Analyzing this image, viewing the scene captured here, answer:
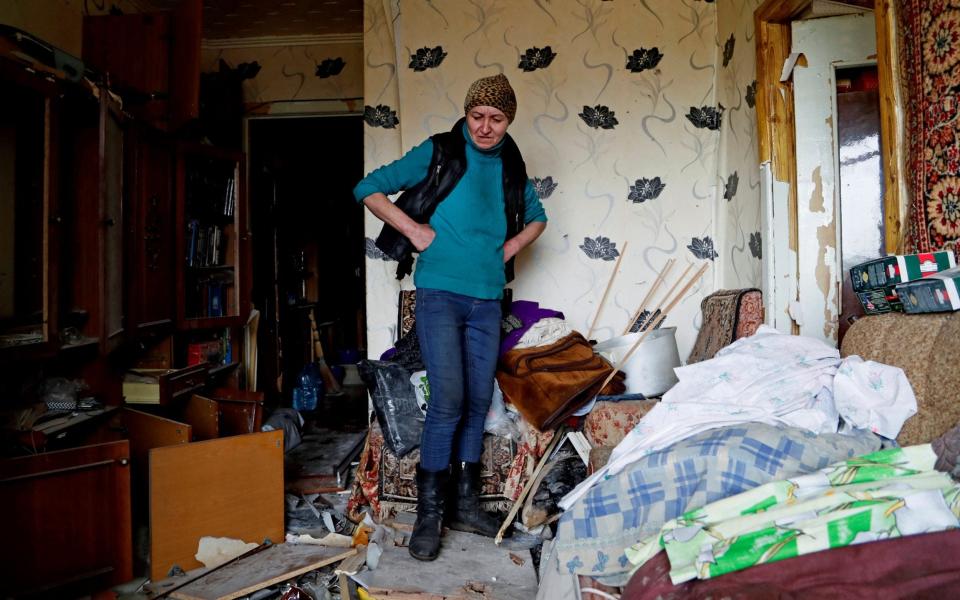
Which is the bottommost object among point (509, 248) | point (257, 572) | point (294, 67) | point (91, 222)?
point (257, 572)

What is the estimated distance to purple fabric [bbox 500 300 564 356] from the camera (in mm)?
2367

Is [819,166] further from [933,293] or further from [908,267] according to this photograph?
[933,293]

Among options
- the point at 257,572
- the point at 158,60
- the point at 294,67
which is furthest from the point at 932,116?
the point at 294,67

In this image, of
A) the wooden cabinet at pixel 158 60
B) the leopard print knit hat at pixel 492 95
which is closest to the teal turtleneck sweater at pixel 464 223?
the leopard print knit hat at pixel 492 95

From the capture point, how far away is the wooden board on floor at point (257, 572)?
175 centimetres

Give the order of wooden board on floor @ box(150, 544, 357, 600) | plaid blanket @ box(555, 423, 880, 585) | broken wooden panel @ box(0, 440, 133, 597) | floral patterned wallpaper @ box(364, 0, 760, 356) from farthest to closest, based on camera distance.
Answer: floral patterned wallpaper @ box(364, 0, 760, 356)
wooden board on floor @ box(150, 544, 357, 600)
broken wooden panel @ box(0, 440, 133, 597)
plaid blanket @ box(555, 423, 880, 585)

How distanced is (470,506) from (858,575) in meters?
1.36

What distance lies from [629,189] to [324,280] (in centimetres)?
376

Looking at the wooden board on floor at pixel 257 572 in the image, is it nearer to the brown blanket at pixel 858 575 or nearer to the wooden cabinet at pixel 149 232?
the wooden cabinet at pixel 149 232

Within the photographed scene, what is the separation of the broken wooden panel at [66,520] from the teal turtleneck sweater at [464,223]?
1144mm

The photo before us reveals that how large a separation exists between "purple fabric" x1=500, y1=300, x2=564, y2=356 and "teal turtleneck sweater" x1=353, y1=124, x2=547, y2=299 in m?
0.39

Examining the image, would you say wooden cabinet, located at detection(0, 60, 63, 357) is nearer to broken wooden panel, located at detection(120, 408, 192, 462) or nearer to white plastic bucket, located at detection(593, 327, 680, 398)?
broken wooden panel, located at detection(120, 408, 192, 462)

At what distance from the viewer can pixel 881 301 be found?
1468 mm

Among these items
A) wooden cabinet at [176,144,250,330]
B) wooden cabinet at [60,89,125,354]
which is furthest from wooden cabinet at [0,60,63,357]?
wooden cabinet at [176,144,250,330]
